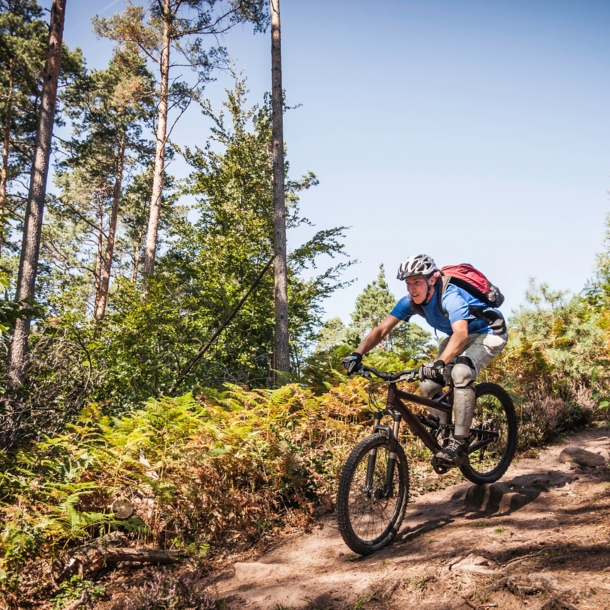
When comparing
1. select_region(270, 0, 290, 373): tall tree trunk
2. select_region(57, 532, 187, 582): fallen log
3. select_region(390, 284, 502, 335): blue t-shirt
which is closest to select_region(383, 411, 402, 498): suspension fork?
select_region(390, 284, 502, 335): blue t-shirt

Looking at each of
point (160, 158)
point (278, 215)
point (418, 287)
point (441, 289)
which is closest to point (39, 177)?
point (278, 215)

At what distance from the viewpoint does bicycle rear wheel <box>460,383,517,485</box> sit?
5.13 meters

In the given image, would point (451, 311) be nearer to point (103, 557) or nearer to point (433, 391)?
point (433, 391)

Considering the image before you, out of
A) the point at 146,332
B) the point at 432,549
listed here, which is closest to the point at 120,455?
the point at 432,549

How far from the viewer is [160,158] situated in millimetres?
18531

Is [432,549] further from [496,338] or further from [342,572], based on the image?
[496,338]

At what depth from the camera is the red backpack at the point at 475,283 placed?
472 centimetres

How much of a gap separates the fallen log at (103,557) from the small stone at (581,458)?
15.1 feet

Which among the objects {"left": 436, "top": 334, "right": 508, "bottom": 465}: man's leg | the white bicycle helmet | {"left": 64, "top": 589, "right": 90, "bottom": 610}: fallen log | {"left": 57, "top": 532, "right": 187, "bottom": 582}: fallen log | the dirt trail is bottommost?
{"left": 64, "top": 589, "right": 90, "bottom": 610}: fallen log

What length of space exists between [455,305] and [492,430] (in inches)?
66.6

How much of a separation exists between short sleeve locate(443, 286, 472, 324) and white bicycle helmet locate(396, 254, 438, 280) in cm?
28

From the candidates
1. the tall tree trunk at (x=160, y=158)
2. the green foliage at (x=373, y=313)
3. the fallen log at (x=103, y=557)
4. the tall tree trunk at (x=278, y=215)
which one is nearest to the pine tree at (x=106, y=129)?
the tall tree trunk at (x=160, y=158)

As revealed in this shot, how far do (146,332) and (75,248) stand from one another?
2871cm

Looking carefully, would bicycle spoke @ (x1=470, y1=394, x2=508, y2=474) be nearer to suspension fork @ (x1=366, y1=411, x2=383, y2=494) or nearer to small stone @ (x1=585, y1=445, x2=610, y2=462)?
small stone @ (x1=585, y1=445, x2=610, y2=462)
